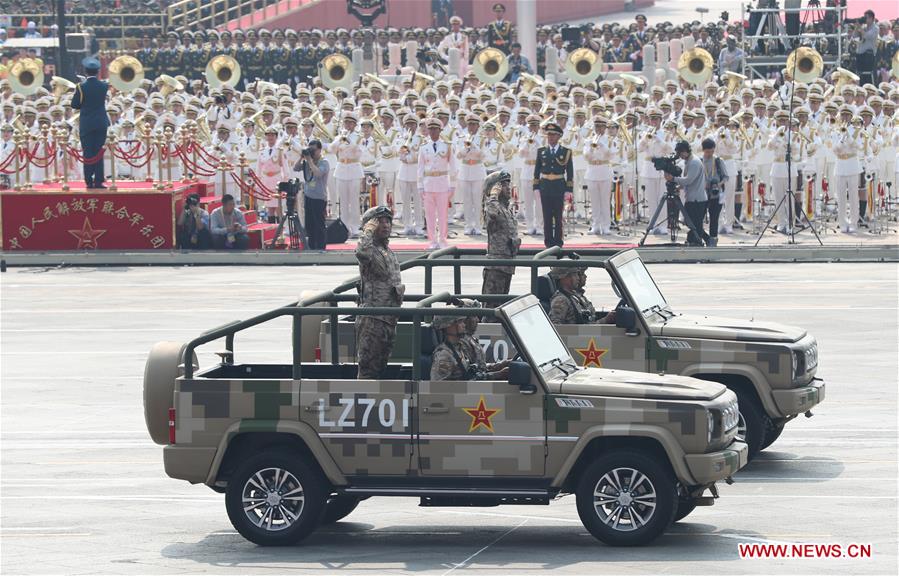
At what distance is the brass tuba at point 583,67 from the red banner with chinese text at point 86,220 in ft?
45.4

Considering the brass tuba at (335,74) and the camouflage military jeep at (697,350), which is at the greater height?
the brass tuba at (335,74)

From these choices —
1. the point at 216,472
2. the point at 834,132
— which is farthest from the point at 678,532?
the point at 834,132

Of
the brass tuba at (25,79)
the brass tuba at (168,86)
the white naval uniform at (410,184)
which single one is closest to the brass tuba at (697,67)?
the white naval uniform at (410,184)

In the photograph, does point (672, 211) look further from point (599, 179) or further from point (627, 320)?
point (627, 320)

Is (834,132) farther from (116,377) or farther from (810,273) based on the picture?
(116,377)

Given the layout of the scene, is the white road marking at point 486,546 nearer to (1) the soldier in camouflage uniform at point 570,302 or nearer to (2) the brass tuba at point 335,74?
(1) the soldier in camouflage uniform at point 570,302

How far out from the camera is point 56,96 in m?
42.5

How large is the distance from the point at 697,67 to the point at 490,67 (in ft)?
17.1

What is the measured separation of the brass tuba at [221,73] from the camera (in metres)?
46.7

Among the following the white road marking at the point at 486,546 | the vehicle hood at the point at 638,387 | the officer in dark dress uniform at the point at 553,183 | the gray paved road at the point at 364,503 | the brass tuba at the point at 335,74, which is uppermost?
the brass tuba at the point at 335,74

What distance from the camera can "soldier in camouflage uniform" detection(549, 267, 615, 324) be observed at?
15203 mm

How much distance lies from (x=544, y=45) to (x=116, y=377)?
129ft

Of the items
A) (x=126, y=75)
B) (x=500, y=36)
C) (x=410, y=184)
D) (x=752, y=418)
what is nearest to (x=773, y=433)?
(x=752, y=418)

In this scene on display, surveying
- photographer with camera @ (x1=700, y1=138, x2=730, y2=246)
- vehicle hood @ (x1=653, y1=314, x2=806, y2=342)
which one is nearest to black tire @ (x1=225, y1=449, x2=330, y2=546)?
vehicle hood @ (x1=653, y1=314, x2=806, y2=342)
